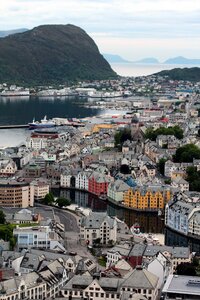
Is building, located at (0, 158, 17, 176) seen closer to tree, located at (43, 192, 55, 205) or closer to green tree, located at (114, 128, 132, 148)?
tree, located at (43, 192, 55, 205)

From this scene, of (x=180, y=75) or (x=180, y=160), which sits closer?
(x=180, y=160)

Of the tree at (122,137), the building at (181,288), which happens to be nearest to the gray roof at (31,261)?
the building at (181,288)

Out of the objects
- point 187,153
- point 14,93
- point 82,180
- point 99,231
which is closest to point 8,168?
point 82,180

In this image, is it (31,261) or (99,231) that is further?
(99,231)

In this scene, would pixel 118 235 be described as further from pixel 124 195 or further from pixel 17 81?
pixel 17 81

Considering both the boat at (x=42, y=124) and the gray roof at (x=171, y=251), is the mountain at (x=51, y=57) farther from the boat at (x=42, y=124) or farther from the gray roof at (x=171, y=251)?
the gray roof at (x=171, y=251)

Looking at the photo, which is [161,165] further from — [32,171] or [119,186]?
[119,186]

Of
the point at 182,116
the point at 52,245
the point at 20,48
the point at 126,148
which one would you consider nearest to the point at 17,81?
the point at 20,48
